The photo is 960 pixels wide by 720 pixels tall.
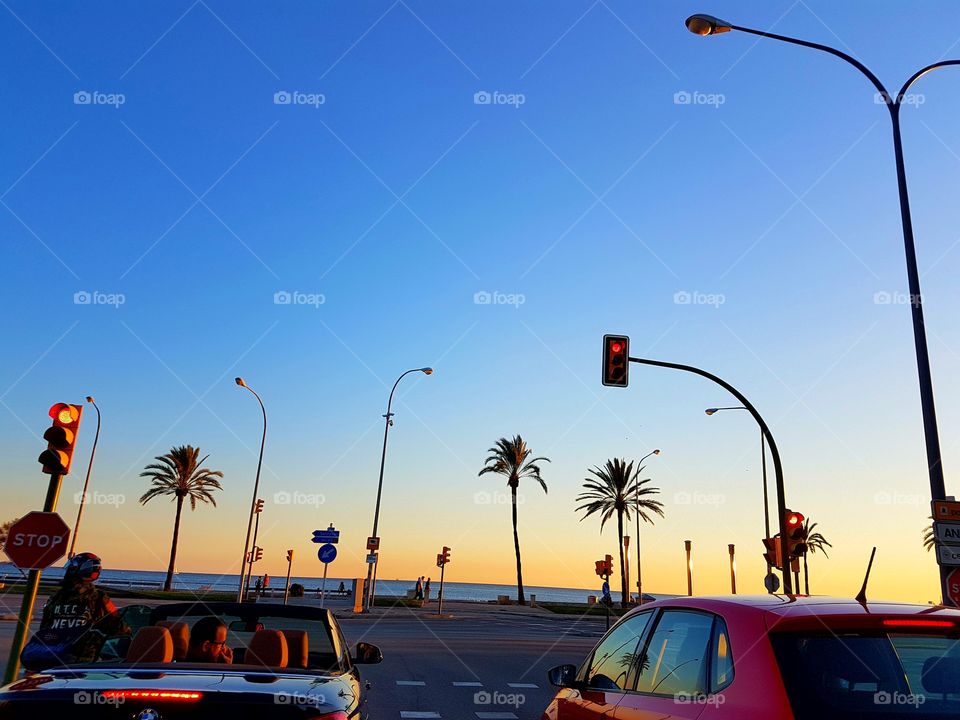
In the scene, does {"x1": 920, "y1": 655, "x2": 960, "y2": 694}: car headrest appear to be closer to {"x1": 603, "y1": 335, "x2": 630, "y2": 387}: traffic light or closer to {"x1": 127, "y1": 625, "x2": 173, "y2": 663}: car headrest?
{"x1": 127, "y1": 625, "x2": 173, "y2": 663}: car headrest

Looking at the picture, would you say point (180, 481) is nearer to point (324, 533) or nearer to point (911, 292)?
point (324, 533)

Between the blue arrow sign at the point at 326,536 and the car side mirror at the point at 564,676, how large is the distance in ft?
88.4

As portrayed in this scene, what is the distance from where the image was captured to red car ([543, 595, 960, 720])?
3.24 meters

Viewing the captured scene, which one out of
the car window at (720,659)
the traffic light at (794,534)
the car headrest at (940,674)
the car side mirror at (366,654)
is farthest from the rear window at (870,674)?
the traffic light at (794,534)

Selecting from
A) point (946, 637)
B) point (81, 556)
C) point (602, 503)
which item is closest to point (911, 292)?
point (946, 637)

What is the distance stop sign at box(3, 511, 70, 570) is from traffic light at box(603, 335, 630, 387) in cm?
1089

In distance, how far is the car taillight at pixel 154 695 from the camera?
3293 mm

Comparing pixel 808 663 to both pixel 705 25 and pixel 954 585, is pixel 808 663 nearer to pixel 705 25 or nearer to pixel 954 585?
pixel 954 585

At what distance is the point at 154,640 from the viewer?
4.66 metres

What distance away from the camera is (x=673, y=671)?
414 centimetres

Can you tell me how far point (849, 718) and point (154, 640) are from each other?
3.61 m

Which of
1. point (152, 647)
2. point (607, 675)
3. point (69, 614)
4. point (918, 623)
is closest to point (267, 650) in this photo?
point (152, 647)

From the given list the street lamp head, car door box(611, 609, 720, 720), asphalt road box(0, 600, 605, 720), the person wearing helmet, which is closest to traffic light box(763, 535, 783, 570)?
asphalt road box(0, 600, 605, 720)

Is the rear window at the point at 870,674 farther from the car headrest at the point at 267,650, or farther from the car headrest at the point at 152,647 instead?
the car headrest at the point at 152,647
